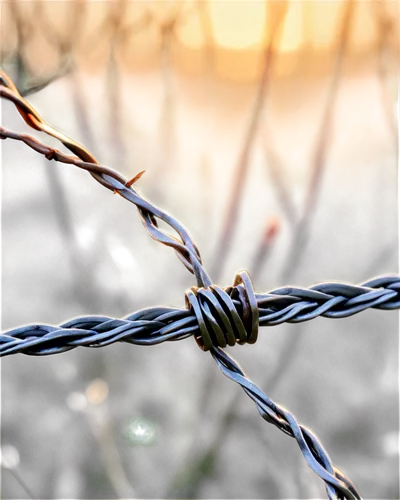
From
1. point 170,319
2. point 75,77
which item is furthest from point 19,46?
point 170,319

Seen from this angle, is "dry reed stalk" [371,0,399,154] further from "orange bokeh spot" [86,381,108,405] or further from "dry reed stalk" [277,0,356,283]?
"orange bokeh spot" [86,381,108,405]

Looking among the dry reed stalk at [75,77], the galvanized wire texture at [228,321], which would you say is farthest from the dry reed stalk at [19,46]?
the galvanized wire texture at [228,321]

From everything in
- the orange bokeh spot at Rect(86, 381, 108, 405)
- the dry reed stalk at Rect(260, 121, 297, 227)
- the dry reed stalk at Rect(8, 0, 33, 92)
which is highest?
the dry reed stalk at Rect(8, 0, 33, 92)

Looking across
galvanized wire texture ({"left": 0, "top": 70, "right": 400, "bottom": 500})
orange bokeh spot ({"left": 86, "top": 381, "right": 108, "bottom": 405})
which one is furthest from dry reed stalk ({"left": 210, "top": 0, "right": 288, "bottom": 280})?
galvanized wire texture ({"left": 0, "top": 70, "right": 400, "bottom": 500})

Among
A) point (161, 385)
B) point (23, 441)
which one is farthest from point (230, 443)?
point (23, 441)

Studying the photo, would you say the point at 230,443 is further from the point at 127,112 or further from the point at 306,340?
the point at 127,112
